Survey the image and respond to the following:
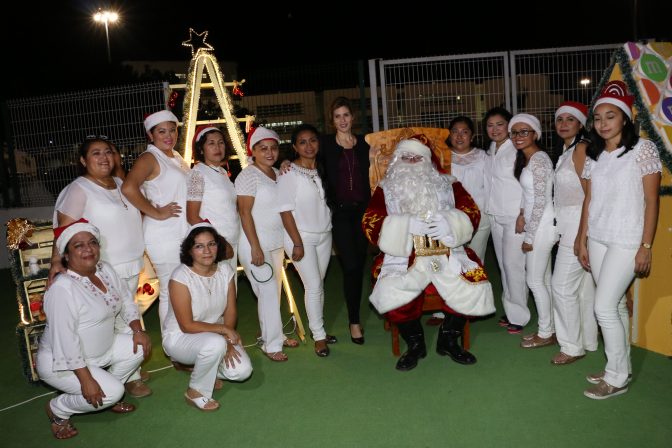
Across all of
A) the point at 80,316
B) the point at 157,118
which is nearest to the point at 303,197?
the point at 157,118

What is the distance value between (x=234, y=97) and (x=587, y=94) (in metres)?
4.25

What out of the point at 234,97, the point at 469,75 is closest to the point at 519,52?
the point at 469,75

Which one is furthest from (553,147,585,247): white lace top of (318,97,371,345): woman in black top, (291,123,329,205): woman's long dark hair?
(291,123,329,205): woman's long dark hair

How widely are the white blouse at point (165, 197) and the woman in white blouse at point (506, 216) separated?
94.3 inches

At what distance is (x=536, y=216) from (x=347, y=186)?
1411 millimetres

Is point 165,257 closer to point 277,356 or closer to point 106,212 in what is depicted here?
point 106,212

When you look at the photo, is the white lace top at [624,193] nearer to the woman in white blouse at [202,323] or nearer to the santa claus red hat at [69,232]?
the woman in white blouse at [202,323]

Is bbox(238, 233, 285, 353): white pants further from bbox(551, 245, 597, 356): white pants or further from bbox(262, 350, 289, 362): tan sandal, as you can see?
bbox(551, 245, 597, 356): white pants

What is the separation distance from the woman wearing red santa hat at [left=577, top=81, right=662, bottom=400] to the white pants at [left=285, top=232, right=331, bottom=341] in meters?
1.90

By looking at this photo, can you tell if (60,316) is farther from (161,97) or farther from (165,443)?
(161,97)

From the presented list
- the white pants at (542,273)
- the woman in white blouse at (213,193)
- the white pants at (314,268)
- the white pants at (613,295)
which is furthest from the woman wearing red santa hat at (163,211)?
the white pants at (613,295)

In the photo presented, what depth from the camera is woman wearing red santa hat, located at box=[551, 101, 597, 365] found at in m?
3.67

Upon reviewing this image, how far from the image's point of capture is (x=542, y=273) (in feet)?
13.4

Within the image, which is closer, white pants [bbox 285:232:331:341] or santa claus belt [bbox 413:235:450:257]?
santa claus belt [bbox 413:235:450:257]
